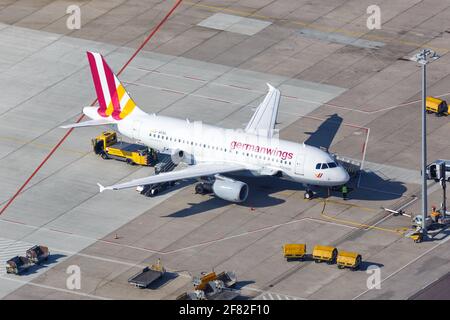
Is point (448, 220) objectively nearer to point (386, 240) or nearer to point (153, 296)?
point (386, 240)

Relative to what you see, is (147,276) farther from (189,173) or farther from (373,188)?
(373,188)

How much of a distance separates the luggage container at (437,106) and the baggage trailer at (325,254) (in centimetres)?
3398

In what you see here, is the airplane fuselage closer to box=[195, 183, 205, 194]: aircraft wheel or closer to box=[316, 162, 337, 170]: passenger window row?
box=[316, 162, 337, 170]: passenger window row

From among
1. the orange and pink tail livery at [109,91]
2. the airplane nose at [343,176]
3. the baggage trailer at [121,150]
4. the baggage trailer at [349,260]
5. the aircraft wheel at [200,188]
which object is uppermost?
the orange and pink tail livery at [109,91]

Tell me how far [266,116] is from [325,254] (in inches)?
1024

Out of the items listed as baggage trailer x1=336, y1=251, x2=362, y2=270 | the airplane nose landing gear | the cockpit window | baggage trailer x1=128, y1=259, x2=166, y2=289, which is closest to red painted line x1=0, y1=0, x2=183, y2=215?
baggage trailer x1=128, y1=259, x2=166, y2=289

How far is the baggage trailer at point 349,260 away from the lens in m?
124

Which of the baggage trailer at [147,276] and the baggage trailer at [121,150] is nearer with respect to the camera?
the baggage trailer at [147,276]

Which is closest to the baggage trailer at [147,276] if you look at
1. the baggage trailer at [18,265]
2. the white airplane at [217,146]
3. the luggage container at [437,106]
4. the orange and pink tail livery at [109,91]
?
the baggage trailer at [18,265]

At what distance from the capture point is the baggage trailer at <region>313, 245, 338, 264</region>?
125375mm

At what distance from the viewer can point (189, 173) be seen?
13738 cm

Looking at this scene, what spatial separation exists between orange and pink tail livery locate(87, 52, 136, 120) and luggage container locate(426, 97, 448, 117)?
110ft

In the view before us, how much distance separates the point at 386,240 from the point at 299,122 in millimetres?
28049

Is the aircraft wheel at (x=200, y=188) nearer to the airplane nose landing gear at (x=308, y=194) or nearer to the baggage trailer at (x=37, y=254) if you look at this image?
the airplane nose landing gear at (x=308, y=194)
